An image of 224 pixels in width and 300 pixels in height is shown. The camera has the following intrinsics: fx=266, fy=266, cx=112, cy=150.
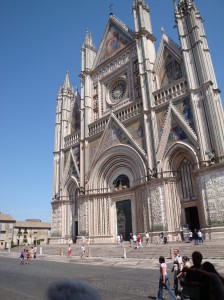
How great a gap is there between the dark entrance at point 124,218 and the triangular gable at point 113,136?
5105 millimetres

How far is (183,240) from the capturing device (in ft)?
62.2

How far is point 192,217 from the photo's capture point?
19953 mm

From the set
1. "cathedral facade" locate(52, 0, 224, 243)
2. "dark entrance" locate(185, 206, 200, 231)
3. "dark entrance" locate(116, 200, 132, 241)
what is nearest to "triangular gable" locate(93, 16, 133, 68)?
"cathedral facade" locate(52, 0, 224, 243)

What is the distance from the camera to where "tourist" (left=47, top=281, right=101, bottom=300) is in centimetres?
118

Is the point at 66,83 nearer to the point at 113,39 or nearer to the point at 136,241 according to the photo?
the point at 113,39

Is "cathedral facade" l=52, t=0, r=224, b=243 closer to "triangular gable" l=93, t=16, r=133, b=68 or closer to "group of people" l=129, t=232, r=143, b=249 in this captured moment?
"triangular gable" l=93, t=16, r=133, b=68

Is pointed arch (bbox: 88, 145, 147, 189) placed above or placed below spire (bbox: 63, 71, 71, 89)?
below

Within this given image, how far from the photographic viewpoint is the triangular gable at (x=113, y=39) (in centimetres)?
2909

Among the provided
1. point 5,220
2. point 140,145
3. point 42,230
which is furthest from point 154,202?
point 42,230

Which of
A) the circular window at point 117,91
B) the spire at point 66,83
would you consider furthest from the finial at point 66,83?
the circular window at point 117,91

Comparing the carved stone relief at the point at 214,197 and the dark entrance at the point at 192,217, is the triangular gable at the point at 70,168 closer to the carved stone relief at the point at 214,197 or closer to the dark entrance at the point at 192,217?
the dark entrance at the point at 192,217

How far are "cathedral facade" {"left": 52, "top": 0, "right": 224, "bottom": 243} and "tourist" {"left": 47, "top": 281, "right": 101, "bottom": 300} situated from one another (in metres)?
17.0

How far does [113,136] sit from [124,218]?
25.4 ft

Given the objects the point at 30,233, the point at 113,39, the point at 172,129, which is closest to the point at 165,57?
the point at 172,129
